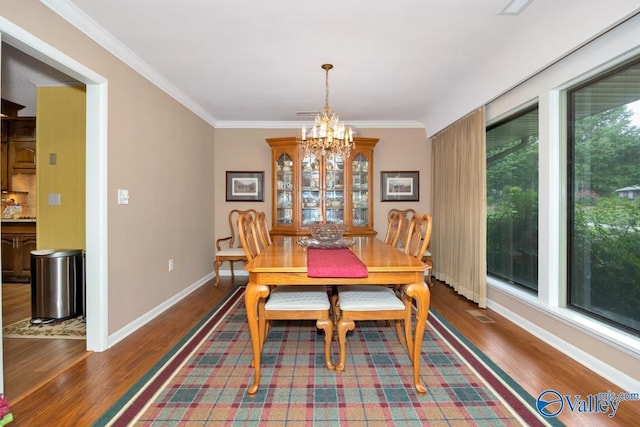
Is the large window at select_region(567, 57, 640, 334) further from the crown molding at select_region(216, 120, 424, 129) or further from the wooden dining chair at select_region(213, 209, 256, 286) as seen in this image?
the wooden dining chair at select_region(213, 209, 256, 286)

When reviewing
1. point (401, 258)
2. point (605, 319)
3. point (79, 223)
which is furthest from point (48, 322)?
Answer: point (605, 319)

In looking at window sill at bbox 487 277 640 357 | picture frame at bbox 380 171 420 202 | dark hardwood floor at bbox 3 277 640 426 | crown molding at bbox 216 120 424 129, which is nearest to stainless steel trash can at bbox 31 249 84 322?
dark hardwood floor at bbox 3 277 640 426

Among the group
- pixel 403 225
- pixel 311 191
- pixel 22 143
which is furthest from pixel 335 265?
pixel 22 143

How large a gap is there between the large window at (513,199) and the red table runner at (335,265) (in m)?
1.92

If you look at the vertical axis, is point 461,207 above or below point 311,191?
below

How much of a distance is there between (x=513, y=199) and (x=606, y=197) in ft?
3.82

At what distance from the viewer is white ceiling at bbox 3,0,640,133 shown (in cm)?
220

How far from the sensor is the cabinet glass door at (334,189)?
4.99 metres

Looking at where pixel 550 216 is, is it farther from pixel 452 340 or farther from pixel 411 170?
pixel 411 170

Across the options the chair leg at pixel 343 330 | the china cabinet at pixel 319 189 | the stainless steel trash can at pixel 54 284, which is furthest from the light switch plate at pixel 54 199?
the chair leg at pixel 343 330

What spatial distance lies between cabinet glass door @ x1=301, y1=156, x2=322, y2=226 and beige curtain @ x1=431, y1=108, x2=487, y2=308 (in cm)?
170

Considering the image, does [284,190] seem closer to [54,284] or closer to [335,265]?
[54,284]

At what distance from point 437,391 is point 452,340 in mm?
826

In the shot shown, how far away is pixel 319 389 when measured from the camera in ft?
6.56
